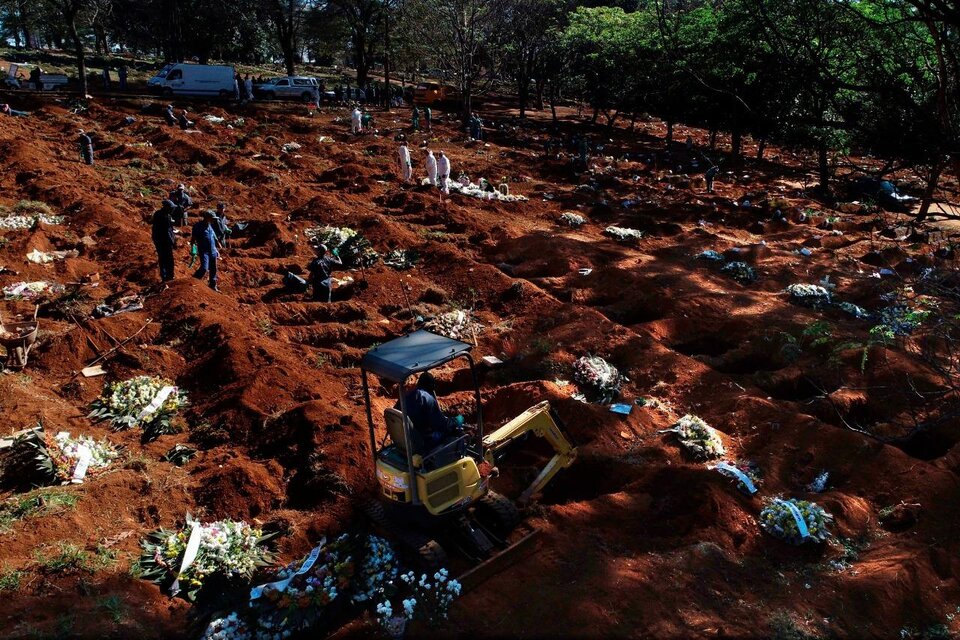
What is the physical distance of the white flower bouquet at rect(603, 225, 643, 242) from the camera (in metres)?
18.9

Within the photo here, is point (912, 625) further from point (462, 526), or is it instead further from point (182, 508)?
point (182, 508)

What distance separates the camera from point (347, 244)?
619 inches

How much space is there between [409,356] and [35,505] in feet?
15.0

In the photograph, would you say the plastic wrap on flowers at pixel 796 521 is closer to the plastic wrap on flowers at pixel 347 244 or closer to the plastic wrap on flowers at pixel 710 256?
the plastic wrap on flowers at pixel 347 244

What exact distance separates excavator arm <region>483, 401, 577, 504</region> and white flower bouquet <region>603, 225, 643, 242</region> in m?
11.9

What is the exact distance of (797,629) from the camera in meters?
6.05

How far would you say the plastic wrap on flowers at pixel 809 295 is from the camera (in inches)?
581

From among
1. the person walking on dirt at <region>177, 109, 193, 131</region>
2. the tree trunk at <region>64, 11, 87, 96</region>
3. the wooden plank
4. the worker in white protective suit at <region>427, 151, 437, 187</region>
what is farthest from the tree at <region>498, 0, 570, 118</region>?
the wooden plank

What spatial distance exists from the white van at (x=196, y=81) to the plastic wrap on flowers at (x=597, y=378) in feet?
94.2

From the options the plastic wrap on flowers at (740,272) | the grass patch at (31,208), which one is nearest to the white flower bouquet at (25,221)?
the grass patch at (31,208)

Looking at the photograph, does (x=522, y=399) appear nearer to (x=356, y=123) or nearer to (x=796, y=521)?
(x=796, y=521)

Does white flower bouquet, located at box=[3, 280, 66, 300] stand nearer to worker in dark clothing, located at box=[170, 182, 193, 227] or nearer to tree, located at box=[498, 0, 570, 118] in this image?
worker in dark clothing, located at box=[170, 182, 193, 227]

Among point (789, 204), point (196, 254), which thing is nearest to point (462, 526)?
point (196, 254)

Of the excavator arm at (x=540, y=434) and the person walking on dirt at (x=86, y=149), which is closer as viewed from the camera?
the excavator arm at (x=540, y=434)
